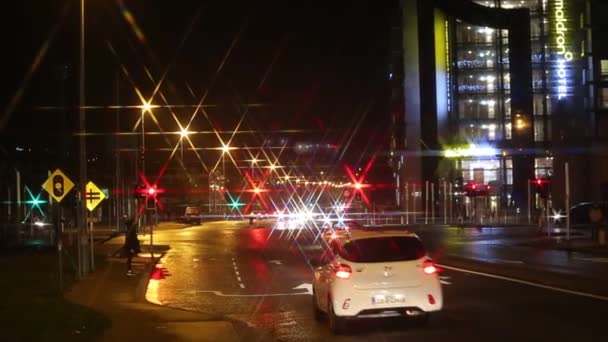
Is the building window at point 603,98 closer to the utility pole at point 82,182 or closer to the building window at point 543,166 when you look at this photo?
the building window at point 543,166

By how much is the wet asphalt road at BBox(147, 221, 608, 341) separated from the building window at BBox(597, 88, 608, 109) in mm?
44942

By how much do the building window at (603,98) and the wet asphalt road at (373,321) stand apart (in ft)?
147

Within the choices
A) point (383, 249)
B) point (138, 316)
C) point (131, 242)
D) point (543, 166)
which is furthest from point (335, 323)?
point (543, 166)

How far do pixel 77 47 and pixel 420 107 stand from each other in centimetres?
6473

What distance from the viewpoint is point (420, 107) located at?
85.7 m

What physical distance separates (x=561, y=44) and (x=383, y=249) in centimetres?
5745

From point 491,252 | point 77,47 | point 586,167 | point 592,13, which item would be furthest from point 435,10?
point 77,47

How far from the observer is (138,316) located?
46.5 ft

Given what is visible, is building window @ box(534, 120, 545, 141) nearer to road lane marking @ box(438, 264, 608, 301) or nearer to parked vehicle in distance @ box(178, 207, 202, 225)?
parked vehicle in distance @ box(178, 207, 202, 225)

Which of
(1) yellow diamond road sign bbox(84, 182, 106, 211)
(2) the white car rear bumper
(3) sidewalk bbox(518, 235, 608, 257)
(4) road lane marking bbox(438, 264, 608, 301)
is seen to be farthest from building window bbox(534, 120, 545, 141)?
(2) the white car rear bumper

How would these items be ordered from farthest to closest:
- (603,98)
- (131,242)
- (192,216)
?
(192,216)
(603,98)
(131,242)

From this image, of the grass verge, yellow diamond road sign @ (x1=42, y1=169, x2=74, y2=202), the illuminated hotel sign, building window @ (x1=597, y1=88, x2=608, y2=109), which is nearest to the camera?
the grass verge

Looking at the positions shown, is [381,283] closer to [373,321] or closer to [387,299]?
[387,299]

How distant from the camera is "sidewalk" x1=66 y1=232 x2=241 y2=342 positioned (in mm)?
11938
